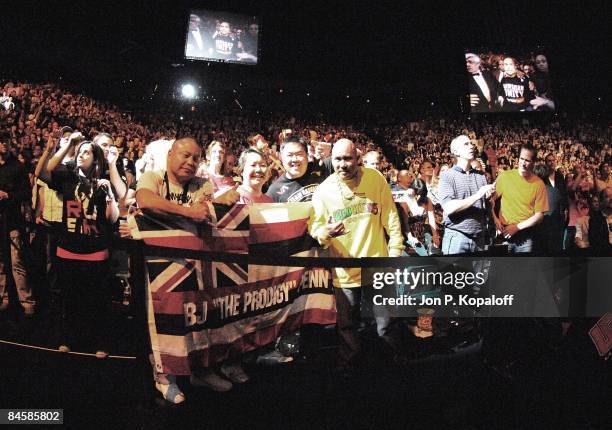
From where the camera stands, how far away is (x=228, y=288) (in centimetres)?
359

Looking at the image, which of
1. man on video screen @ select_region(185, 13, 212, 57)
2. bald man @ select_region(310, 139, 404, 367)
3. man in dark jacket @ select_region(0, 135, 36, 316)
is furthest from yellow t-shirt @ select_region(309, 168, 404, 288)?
man on video screen @ select_region(185, 13, 212, 57)

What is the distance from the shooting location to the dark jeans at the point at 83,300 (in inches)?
172

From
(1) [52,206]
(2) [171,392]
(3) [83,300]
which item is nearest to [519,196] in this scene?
(2) [171,392]

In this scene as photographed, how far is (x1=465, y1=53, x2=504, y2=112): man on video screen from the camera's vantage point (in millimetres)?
16234

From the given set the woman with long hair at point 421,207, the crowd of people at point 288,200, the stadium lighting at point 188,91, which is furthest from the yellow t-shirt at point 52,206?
the stadium lighting at point 188,91

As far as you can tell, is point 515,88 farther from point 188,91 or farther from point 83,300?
point 188,91

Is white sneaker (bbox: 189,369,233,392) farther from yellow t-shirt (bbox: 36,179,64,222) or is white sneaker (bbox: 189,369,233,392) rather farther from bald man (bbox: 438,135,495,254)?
bald man (bbox: 438,135,495,254)

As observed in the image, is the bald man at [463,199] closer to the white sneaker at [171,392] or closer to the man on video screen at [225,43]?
the white sneaker at [171,392]

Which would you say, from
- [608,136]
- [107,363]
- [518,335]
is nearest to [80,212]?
[107,363]

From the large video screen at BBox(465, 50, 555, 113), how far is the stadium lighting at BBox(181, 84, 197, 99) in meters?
14.4

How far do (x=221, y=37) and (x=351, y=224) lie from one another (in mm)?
21450

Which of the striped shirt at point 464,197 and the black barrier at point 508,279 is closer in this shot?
the black barrier at point 508,279

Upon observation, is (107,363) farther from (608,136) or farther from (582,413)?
(608,136)

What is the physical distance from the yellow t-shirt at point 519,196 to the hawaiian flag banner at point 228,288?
77.0 inches
